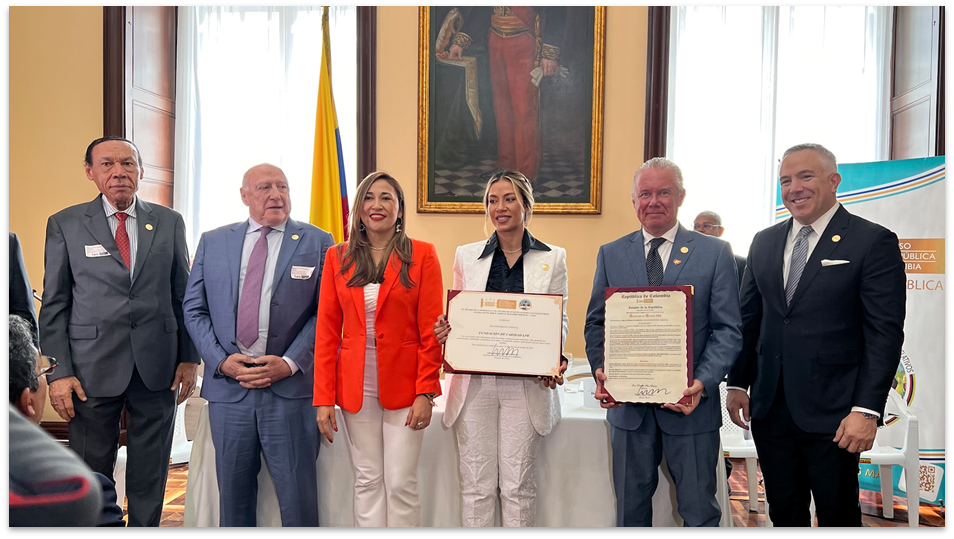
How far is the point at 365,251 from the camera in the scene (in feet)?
7.75

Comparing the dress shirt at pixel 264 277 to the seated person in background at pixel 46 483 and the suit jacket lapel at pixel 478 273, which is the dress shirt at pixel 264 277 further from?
the seated person in background at pixel 46 483

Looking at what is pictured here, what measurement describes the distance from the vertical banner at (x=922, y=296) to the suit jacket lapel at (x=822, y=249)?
6.77ft

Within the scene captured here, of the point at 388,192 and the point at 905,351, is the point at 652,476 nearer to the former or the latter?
the point at 388,192

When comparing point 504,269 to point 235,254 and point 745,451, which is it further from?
point 745,451

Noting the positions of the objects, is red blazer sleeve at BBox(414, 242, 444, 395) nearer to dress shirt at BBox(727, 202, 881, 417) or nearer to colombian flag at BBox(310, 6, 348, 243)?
dress shirt at BBox(727, 202, 881, 417)

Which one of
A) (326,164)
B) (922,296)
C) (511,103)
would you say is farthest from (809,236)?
(326,164)

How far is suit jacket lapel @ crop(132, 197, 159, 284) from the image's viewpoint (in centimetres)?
264

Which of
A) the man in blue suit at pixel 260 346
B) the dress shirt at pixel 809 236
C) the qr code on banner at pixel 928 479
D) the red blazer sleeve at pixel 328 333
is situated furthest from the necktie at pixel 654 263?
the qr code on banner at pixel 928 479

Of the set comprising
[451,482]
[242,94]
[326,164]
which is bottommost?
[451,482]

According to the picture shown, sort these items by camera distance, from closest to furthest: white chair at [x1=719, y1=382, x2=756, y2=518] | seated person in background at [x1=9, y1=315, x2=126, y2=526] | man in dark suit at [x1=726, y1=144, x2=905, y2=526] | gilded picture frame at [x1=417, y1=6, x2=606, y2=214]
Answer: seated person in background at [x1=9, y1=315, x2=126, y2=526], man in dark suit at [x1=726, y1=144, x2=905, y2=526], white chair at [x1=719, y1=382, x2=756, y2=518], gilded picture frame at [x1=417, y1=6, x2=606, y2=214]

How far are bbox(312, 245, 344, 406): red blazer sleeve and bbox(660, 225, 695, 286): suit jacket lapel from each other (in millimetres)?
1255

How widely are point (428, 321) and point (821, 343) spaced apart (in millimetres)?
1458

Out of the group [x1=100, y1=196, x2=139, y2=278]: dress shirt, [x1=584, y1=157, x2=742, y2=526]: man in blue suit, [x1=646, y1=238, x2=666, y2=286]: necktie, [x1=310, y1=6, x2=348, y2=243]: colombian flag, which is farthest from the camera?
[x1=310, y1=6, x2=348, y2=243]: colombian flag

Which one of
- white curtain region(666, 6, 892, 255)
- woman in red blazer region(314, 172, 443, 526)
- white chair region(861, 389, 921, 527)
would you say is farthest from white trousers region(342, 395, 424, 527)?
white curtain region(666, 6, 892, 255)
